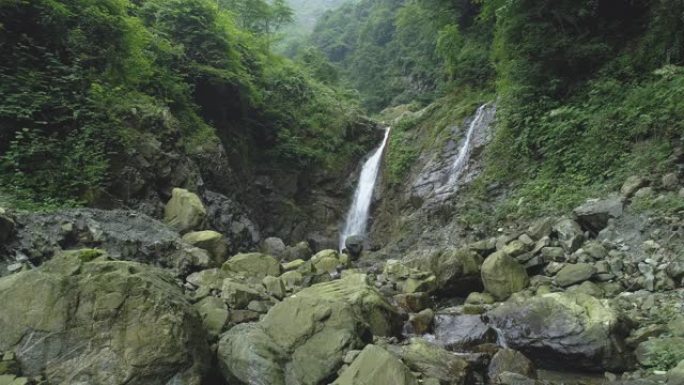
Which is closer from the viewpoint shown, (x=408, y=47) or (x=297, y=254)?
(x=297, y=254)

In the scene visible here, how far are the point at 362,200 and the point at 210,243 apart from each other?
33.9ft

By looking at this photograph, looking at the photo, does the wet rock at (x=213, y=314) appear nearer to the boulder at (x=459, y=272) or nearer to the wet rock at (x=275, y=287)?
the wet rock at (x=275, y=287)

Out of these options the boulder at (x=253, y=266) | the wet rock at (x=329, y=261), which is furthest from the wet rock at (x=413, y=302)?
the wet rock at (x=329, y=261)

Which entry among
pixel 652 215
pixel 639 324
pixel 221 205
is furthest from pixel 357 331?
pixel 221 205

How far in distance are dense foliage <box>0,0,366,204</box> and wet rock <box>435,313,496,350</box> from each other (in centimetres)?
792

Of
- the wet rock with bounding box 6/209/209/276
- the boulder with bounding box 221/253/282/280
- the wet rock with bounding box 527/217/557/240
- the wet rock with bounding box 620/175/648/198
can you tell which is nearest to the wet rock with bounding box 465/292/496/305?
the wet rock with bounding box 527/217/557/240

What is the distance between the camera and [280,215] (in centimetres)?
1967

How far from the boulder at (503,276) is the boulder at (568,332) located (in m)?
1.52

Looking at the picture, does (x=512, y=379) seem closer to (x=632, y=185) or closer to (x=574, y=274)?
(x=574, y=274)

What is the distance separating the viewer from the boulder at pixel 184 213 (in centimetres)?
1169

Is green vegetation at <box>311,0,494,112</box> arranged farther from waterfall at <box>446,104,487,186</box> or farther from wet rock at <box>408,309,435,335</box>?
wet rock at <box>408,309,435,335</box>

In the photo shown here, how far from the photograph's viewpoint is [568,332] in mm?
6137

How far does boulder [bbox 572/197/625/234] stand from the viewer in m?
8.87

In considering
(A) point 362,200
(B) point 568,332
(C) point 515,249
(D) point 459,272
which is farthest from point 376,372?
(A) point 362,200
